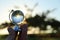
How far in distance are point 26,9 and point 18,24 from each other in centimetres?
67

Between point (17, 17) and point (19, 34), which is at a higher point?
point (17, 17)

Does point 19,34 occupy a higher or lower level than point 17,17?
lower

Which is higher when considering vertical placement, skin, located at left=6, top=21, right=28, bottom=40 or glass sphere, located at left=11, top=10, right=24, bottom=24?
glass sphere, located at left=11, top=10, right=24, bottom=24

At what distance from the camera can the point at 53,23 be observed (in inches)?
80.0

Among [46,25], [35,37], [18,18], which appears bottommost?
[35,37]

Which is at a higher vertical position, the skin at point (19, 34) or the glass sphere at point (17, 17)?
the glass sphere at point (17, 17)

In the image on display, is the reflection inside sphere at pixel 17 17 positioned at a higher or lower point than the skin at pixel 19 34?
higher

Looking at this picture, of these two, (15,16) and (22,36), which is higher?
(15,16)

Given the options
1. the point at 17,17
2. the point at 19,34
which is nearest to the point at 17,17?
the point at 17,17

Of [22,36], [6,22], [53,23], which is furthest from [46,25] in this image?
[22,36]

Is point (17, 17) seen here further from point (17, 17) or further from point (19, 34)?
point (19, 34)

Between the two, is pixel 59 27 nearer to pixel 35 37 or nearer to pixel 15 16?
pixel 35 37

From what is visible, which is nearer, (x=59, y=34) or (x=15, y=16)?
(x=15, y=16)

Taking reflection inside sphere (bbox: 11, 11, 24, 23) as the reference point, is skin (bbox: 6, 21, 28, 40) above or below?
below
